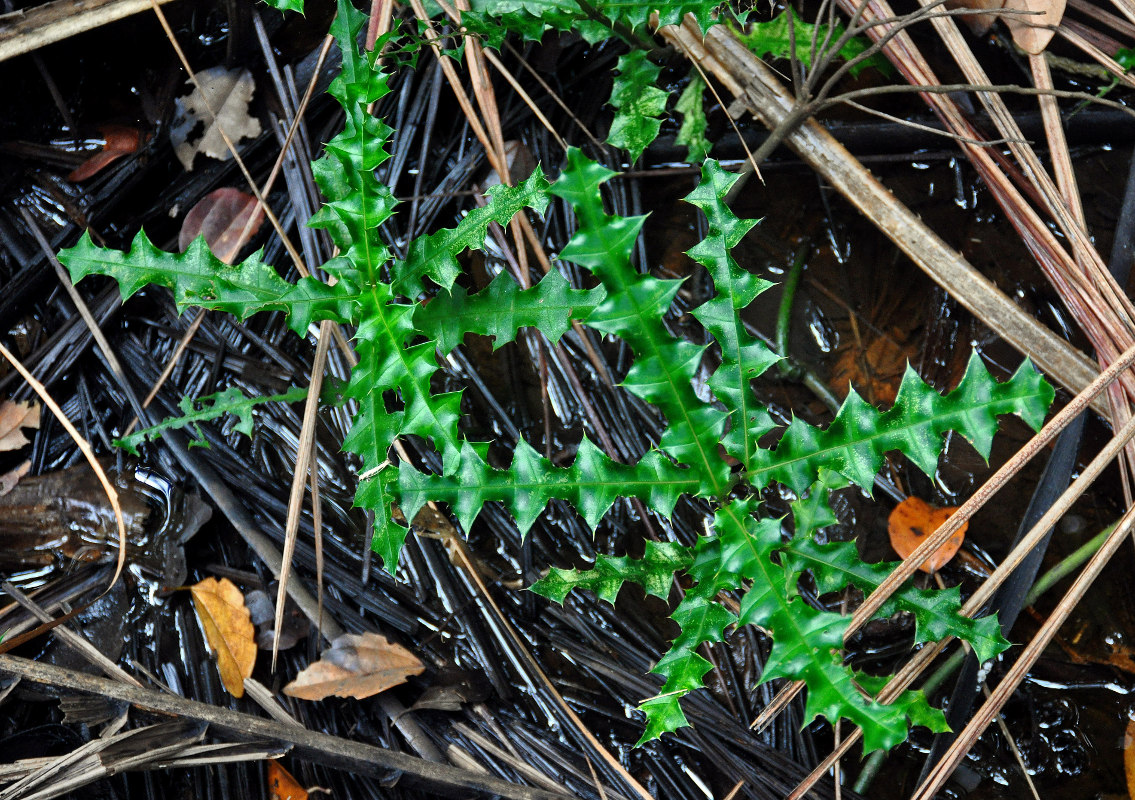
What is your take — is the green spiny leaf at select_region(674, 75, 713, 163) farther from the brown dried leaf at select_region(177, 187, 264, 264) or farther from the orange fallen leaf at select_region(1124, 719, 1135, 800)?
the orange fallen leaf at select_region(1124, 719, 1135, 800)

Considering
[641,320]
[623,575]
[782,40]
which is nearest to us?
[641,320]

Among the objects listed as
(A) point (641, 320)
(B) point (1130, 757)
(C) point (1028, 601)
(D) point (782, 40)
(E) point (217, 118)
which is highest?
(E) point (217, 118)

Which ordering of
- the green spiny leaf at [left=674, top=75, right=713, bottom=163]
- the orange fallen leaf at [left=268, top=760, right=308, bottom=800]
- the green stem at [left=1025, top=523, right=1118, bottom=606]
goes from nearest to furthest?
the orange fallen leaf at [left=268, top=760, right=308, bottom=800] → the green stem at [left=1025, top=523, right=1118, bottom=606] → the green spiny leaf at [left=674, top=75, right=713, bottom=163]

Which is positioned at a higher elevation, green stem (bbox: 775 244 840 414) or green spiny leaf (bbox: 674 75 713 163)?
green spiny leaf (bbox: 674 75 713 163)

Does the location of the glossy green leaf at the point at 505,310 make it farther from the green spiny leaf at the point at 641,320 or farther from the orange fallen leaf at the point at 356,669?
the orange fallen leaf at the point at 356,669

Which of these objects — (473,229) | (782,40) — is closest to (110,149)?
(473,229)

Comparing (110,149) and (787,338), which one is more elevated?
(110,149)

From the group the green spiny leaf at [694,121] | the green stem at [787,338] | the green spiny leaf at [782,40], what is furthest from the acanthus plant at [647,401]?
the green spiny leaf at [782,40]

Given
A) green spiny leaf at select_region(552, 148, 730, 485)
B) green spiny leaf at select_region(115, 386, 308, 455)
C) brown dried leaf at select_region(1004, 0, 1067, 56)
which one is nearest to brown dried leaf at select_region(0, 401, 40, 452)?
green spiny leaf at select_region(115, 386, 308, 455)

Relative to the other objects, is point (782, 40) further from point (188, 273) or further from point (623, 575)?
point (188, 273)
